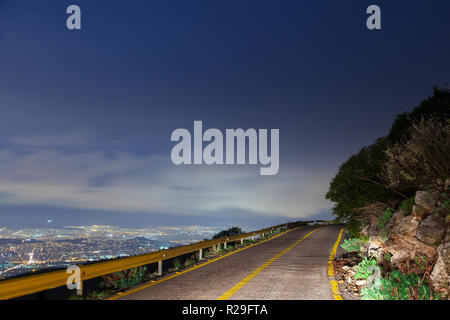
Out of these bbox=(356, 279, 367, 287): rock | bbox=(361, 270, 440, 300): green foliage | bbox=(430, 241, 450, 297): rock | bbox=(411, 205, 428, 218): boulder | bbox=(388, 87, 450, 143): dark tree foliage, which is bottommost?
bbox=(356, 279, 367, 287): rock

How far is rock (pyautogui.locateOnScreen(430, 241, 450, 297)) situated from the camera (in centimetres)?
705

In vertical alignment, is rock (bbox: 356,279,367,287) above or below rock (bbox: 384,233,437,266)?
below

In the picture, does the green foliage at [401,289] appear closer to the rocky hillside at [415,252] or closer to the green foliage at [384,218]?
the rocky hillside at [415,252]

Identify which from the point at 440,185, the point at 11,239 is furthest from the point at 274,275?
the point at 11,239

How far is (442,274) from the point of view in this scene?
23.9ft

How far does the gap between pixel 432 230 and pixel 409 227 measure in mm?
986

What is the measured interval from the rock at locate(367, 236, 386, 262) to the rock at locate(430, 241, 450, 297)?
3.41 m

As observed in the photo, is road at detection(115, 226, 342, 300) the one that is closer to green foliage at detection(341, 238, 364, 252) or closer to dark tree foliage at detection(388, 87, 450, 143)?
green foliage at detection(341, 238, 364, 252)

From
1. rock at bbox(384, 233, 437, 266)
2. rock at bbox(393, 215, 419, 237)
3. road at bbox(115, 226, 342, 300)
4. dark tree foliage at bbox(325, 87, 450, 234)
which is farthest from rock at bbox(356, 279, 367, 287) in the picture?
dark tree foliage at bbox(325, 87, 450, 234)

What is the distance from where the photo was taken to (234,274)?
11.0m

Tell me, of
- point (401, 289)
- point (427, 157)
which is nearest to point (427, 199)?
point (427, 157)

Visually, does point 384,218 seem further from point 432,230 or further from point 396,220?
point 432,230

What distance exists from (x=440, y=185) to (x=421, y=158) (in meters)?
1.39
